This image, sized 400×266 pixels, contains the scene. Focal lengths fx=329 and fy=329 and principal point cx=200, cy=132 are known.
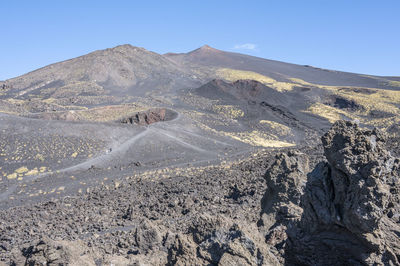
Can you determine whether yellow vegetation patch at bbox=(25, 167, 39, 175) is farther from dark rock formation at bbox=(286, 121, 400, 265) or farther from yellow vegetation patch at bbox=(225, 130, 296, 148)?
dark rock formation at bbox=(286, 121, 400, 265)

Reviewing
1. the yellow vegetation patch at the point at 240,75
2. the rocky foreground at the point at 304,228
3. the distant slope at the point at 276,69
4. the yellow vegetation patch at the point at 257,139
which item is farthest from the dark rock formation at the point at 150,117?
the distant slope at the point at 276,69

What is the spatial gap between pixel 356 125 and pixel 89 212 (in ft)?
44.8

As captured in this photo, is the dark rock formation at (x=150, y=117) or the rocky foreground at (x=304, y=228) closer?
the rocky foreground at (x=304, y=228)

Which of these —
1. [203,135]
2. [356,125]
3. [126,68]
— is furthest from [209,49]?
[356,125]

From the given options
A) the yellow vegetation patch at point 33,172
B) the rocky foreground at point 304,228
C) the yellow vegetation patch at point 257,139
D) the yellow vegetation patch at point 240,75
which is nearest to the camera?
the rocky foreground at point 304,228

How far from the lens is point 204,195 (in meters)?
17.5

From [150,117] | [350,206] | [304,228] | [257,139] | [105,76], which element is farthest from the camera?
[105,76]

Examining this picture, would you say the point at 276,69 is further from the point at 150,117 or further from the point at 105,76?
the point at 150,117

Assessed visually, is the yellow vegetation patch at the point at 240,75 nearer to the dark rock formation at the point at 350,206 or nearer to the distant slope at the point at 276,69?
the distant slope at the point at 276,69

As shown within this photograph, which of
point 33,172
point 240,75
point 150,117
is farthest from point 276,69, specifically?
point 33,172

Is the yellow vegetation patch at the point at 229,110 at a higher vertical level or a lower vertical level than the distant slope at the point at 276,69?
lower

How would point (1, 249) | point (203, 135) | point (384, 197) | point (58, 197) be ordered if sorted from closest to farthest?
1. point (384, 197)
2. point (1, 249)
3. point (58, 197)
4. point (203, 135)

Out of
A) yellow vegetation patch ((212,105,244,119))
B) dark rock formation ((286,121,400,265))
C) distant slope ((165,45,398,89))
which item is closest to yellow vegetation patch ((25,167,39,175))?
dark rock formation ((286,121,400,265))

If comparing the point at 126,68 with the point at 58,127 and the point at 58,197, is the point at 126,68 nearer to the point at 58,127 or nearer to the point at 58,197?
the point at 58,127
